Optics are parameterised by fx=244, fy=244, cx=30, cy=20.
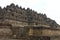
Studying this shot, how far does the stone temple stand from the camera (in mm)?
25484

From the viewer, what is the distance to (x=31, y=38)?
86.8 feet

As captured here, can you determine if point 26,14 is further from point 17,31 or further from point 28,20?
point 17,31

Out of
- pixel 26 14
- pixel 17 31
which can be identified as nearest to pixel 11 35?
pixel 17 31

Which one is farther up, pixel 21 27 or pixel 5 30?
pixel 21 27

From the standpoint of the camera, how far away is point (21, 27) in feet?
84.8

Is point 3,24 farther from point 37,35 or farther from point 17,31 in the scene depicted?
point 37,35

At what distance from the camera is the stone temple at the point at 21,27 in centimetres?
2548

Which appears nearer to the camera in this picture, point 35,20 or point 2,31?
point 2,31

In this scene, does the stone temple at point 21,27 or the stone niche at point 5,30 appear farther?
the stone temple at point 21,27

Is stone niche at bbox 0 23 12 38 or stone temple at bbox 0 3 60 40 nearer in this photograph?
stone niche at bbox 0 23 12 38

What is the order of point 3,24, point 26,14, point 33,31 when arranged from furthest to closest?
point 26,14 → point 33,31 → point 3,24

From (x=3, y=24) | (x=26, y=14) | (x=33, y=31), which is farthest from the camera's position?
(x=26, y=14)

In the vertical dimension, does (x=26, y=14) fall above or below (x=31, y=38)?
above

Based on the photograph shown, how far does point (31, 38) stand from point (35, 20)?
2.87 m
